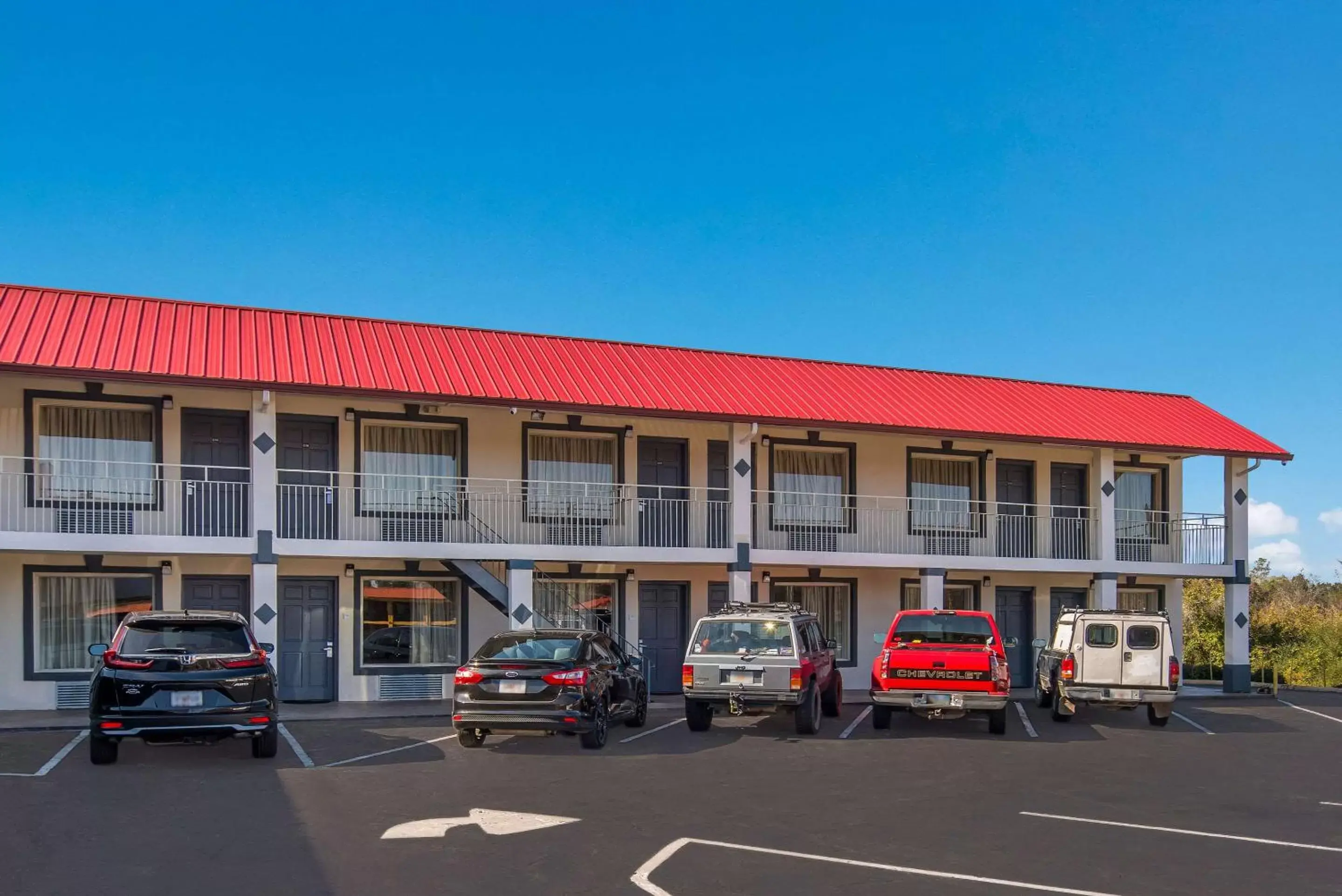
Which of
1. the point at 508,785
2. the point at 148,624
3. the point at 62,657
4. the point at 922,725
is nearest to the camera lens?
the point at 508,785

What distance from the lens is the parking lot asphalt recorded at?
8477 mm

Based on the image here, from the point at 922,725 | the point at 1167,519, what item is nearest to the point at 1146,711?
the point at 922,725

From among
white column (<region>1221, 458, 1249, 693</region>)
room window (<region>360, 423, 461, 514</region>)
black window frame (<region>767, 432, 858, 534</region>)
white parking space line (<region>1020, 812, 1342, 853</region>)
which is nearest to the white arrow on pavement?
white parking space line (<region>1020, 812, 1342, 853</region>)

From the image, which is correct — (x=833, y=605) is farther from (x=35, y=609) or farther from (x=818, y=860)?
(x=818, y=860)

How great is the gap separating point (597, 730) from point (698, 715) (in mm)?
2402

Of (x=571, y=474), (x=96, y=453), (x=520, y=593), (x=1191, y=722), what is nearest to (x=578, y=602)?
(x=571, y=474)

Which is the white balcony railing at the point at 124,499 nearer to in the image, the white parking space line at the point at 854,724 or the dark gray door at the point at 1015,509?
the white parking space line at the point at 854,724

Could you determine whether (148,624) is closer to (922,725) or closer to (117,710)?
(117,710)

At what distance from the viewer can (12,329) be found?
19.0 metres

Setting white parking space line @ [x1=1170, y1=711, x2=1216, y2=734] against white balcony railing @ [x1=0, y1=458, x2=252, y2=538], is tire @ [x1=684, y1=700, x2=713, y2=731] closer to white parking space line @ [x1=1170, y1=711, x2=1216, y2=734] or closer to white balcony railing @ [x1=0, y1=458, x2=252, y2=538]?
white parking space line @ [x1=1170, y1=711, x2=1216, y2=734]

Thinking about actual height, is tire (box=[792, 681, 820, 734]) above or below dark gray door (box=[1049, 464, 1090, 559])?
below

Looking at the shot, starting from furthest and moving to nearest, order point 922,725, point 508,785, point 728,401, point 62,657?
point 728,401, point 62,657, point 922,725, point 508,785

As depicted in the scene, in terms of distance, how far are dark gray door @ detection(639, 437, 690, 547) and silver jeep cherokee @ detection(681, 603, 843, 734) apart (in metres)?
5.82

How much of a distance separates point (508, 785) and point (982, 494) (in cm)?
1685
